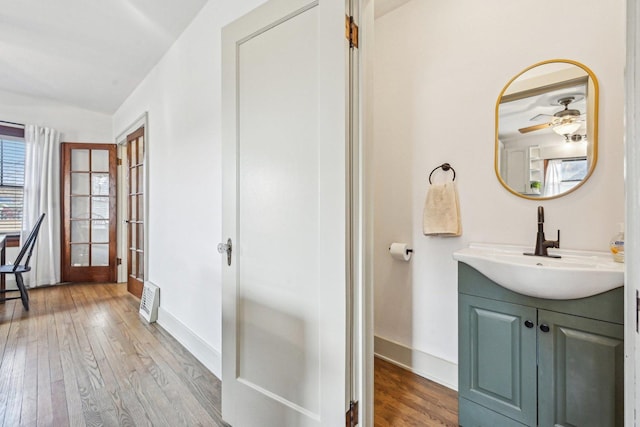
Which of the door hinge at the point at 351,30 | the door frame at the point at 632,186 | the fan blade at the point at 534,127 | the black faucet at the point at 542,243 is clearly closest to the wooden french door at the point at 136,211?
the door hinge at the point at 351,30

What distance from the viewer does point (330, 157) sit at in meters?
1.17

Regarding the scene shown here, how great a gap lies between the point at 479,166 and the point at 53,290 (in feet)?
17.0

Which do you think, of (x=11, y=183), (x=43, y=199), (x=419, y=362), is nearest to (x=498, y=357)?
(x=419, y=362)

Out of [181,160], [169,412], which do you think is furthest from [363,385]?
[181,160]

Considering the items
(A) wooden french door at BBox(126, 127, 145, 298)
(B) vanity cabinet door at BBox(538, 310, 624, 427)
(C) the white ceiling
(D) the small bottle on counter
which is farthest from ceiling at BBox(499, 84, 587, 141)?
(A) wooden french door at BBox(126, 127, 145, 298)

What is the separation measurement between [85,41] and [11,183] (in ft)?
8.91

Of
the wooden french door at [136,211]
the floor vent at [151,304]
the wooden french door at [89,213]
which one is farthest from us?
the wooden french door at [89,213]

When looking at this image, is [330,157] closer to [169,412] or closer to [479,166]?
[479,166]

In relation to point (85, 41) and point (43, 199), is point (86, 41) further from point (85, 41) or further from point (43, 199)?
point (43, 199)

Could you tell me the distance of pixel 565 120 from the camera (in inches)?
59.4

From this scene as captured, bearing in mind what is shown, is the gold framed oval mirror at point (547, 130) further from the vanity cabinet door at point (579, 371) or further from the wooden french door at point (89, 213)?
the wooden french door at point (89, 213)

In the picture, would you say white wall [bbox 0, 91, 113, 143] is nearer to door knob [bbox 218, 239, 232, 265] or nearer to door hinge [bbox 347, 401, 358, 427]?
door knob [bbox 218, 239, 232, 265]

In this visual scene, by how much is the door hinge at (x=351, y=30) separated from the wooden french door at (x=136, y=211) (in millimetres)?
3015

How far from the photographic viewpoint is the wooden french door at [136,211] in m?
3.44
